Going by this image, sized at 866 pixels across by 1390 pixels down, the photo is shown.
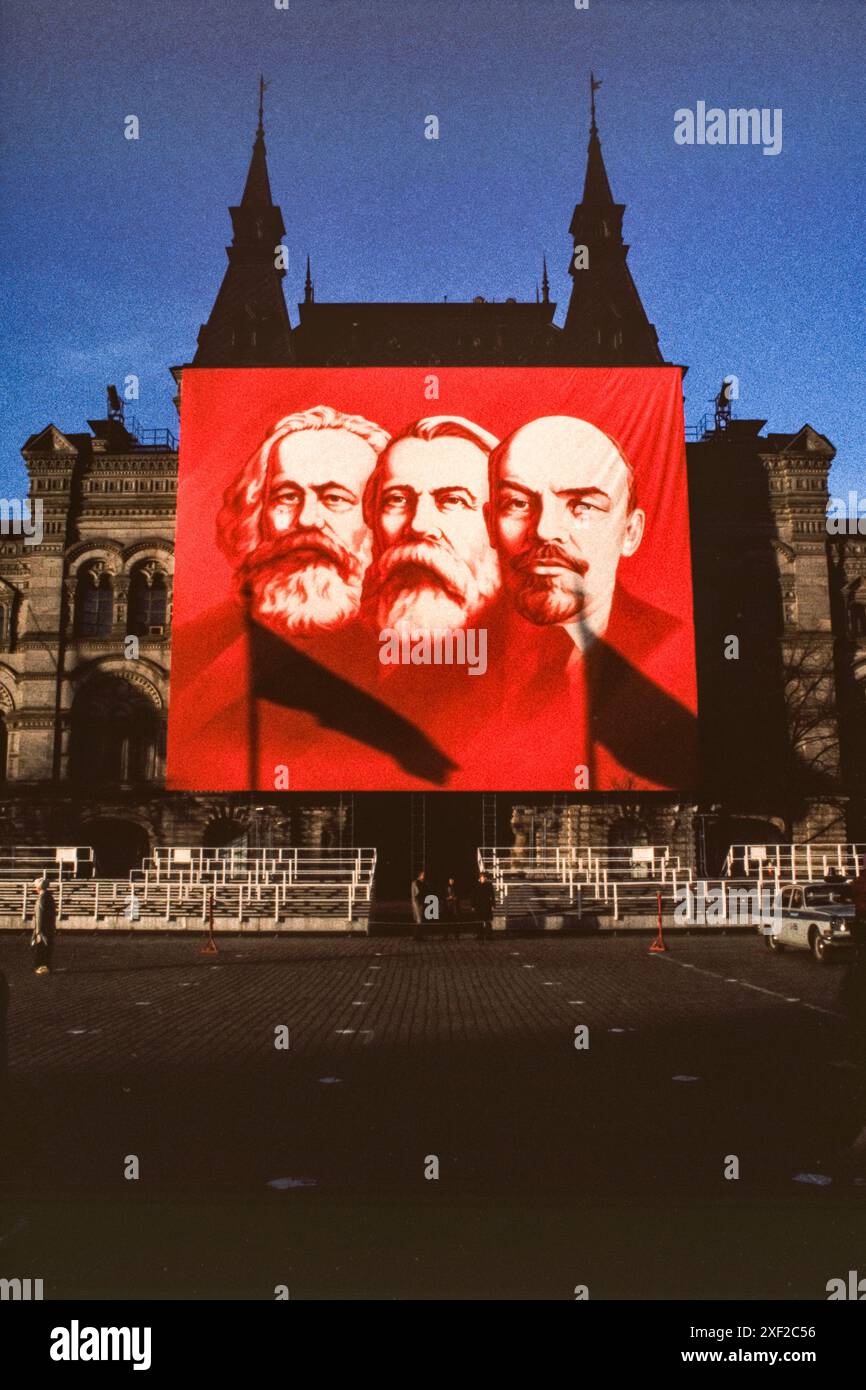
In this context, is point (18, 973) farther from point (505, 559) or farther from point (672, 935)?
point (505, 559)

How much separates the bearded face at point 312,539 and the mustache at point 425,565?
1.48 ft

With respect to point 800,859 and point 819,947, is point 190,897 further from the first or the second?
point 800,859

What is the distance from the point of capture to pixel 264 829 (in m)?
31.2

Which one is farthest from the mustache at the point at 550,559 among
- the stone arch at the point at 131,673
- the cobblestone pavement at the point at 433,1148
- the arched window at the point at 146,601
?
the cobblestone pavement at the point at 433,1148

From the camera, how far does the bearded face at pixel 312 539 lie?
28.4 m

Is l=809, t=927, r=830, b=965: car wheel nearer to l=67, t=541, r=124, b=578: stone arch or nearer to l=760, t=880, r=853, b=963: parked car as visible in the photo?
l=760, t=880, r=853, b=963: parked car

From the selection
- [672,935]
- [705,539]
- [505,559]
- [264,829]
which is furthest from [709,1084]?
[705,539]

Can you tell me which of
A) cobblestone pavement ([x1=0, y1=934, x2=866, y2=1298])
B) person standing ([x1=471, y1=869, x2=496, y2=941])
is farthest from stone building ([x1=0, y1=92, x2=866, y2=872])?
cobblestone pavement ([x1=0, y1=934, x2=866, y2=1298])

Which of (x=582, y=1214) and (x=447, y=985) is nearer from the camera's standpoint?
(x=582, y=1214)

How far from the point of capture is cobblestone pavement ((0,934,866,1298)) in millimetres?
4414

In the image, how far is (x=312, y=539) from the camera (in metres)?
28.7

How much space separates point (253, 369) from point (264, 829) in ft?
44.9

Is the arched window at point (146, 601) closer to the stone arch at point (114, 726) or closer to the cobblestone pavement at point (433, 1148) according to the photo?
the stone arch at point (114, 726)

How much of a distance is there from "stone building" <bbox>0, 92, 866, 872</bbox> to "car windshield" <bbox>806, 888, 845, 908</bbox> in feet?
40.7
